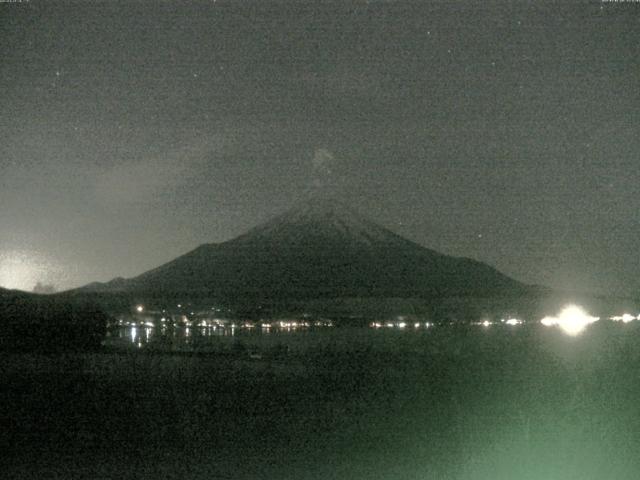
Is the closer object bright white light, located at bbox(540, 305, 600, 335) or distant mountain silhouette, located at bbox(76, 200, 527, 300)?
bright white light, located at bbox(540, 305, 600, 335)

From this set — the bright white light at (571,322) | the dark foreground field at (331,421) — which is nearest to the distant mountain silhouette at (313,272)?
the bright white light at (571,322)

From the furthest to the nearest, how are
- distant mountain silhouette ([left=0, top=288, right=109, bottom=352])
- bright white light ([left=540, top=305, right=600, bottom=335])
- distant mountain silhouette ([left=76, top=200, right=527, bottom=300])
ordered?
distant mountain silhouette ([left=76, top=200, right=527, bottom=300])
bright white light ([left=540, top=305, right=600, bottom=335])
distant mountain silhouette ([left=0, top=288, right=109, bottom=352])

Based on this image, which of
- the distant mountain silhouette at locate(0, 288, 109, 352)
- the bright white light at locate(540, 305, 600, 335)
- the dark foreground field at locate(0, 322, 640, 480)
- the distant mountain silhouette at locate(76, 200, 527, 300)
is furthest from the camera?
the distant mountain silhouette at locate(76, 200, 527, 300)

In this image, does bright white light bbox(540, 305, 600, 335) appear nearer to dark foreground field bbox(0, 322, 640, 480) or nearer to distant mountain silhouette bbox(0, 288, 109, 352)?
distant mountain silhouette bbox(0, 288, 109, 352)

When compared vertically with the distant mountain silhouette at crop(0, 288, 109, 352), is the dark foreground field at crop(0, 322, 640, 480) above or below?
below

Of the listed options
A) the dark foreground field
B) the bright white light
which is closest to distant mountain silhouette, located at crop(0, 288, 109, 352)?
the dark foreground field

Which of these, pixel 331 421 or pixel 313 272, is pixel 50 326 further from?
pixel 313 272

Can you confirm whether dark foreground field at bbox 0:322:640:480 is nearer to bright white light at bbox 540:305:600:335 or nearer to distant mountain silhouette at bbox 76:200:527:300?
bright white light at bbox 540:305:600:335

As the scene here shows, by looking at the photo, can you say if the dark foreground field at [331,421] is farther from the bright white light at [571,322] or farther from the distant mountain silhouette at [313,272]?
the distant mountain silhouette at [313,272]

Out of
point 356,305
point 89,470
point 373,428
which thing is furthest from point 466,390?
point 356,305

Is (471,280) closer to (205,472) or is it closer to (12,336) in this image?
(12,336)

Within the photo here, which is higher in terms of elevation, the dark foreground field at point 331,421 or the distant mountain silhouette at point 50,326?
the distant mountain silhouette at point 50,326
